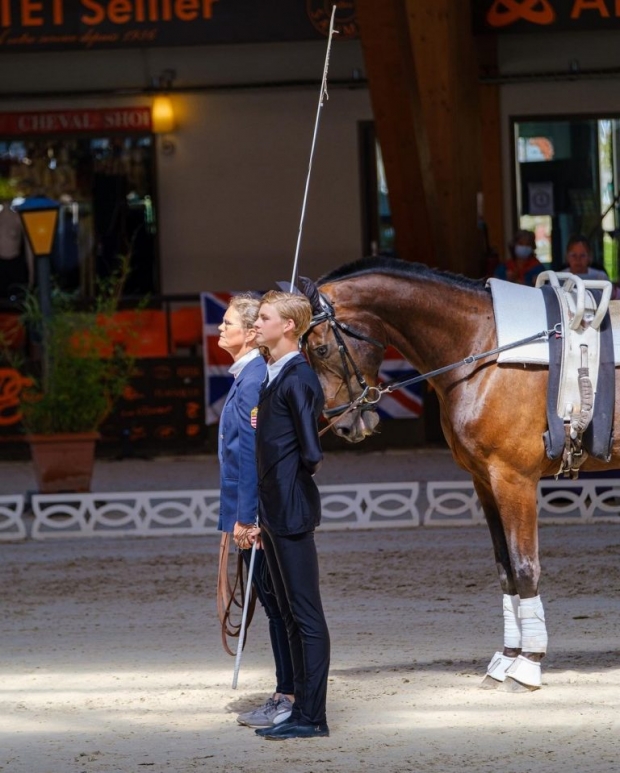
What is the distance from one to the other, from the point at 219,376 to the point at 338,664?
685cm

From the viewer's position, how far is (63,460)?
10.3 meters

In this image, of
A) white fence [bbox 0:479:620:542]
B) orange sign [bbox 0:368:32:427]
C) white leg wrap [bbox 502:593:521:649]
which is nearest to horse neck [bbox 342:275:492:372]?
white leg wrap [bbox 502:593:521:649]

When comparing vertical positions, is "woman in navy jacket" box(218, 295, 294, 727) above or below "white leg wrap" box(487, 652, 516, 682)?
above

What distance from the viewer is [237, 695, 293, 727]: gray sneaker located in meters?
5.34

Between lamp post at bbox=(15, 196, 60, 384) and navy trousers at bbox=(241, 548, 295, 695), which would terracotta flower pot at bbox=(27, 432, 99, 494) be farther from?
navy trousers at bbox=(241, 548, 295, 695)

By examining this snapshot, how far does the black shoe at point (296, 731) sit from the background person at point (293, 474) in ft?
0.32

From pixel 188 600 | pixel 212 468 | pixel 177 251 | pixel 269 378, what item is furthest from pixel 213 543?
pixel 177 251

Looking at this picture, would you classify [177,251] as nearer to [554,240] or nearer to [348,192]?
[348,192]

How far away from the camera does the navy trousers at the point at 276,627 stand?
5.38 meters

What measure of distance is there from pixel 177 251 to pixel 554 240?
3679 mm

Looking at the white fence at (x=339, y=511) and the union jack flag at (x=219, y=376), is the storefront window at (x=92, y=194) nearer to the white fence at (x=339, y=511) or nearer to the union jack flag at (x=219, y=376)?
the union jack flag at (x=219, y=376)

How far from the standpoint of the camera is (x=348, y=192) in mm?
14297

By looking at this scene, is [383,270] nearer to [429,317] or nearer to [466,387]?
[429,317]

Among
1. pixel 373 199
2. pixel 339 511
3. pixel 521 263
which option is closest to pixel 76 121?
pixel 373 199
